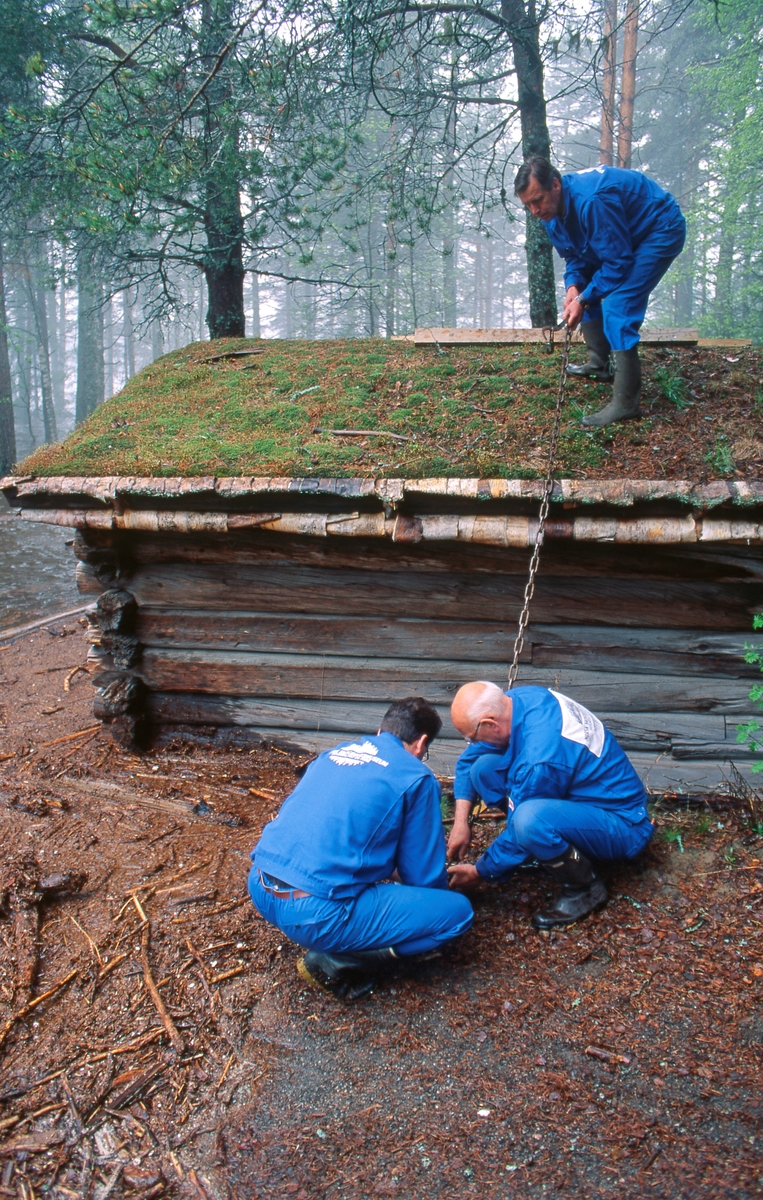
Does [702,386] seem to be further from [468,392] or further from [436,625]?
[436,625]

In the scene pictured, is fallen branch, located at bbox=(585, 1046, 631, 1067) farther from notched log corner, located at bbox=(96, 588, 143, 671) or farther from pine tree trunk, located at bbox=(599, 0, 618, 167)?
pine tree trunk, located at bbox=(599, 0, 618, 167)

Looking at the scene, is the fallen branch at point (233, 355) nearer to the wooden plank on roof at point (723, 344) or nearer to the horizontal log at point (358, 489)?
the horizontal log at point (358, 489)

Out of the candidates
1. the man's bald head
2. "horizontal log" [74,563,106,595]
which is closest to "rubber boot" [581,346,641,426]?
the man's bald head

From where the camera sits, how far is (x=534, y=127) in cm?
750

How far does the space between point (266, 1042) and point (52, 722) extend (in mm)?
4030

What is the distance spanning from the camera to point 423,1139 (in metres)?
2.28

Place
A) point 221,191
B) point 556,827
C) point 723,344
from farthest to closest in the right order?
point 221,191, point 723,344, point 556,827

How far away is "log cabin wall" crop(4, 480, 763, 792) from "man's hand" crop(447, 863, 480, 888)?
1566mm

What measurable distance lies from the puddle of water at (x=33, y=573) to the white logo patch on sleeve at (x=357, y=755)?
274 inches

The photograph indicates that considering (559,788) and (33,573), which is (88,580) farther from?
(33,573)

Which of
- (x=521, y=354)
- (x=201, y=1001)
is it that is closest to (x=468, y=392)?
(x=521, y=354)

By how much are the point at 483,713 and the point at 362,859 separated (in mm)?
803

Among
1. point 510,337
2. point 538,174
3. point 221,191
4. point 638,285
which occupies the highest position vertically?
point 221,191

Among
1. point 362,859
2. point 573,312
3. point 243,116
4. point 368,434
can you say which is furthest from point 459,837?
point 243,116
